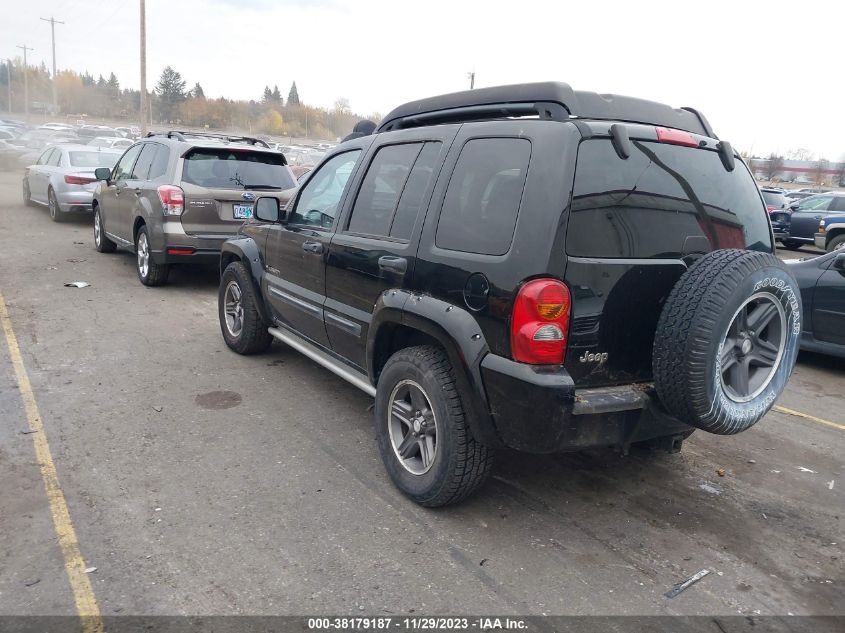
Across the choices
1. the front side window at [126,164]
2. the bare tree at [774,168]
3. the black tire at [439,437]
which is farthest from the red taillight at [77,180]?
the bare tree at [774,168]

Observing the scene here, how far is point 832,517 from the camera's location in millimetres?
3535

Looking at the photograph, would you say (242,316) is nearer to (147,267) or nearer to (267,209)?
(267,209)

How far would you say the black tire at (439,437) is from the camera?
3141 millimetres

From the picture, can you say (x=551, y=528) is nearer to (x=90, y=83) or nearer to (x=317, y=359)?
(x=317, y=359)

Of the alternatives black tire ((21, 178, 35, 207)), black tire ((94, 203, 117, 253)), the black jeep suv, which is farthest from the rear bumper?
black tire ((21, 178, 35, 207))

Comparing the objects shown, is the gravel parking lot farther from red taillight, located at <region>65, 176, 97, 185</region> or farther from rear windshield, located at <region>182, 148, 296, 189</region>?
red taillight, located at <region>65, 176, 97, 185</region>

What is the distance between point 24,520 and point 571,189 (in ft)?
9.94

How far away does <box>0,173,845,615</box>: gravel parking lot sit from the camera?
8.98 ft

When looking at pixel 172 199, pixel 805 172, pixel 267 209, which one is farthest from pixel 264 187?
pixel 805 172

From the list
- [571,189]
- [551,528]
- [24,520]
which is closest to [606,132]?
[571,189]

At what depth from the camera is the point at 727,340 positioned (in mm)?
3014

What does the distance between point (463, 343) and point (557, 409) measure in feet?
1.73

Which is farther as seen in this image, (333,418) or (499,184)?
(333,418)

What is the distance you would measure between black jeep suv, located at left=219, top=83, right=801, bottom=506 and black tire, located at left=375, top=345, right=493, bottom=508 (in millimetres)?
10
